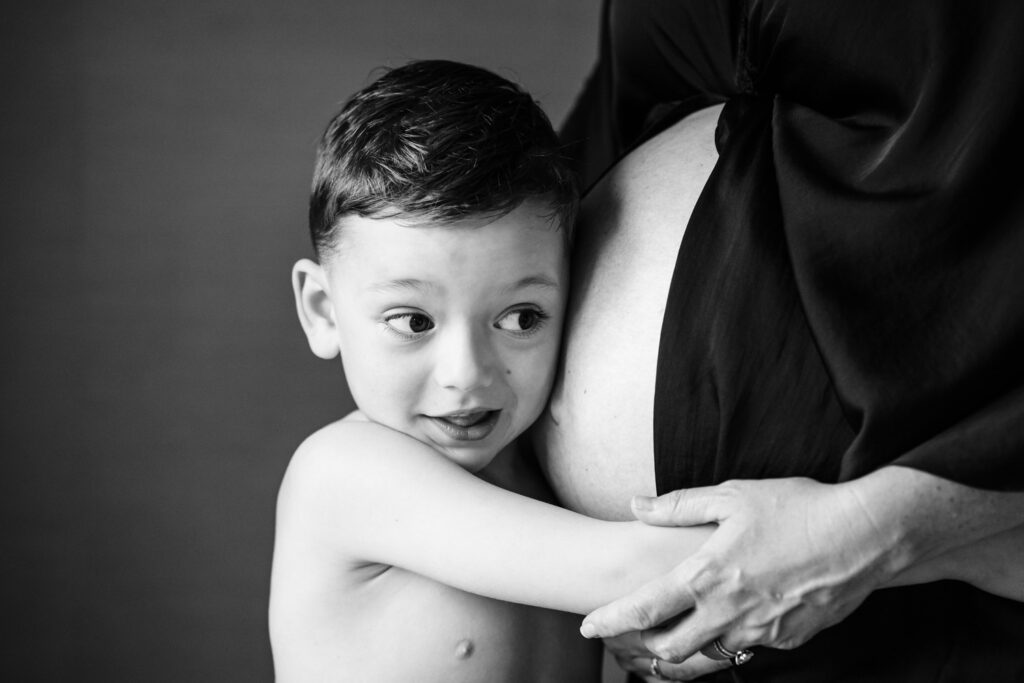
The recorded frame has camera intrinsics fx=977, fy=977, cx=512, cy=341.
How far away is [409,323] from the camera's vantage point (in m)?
0.87

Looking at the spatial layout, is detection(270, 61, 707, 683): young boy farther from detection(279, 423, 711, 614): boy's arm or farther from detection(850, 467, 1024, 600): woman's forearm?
detection(850, 467, 1024, 600): woman's forearm

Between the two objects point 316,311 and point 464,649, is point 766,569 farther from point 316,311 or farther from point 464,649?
point 316,311

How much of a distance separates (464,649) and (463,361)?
270 millimetres

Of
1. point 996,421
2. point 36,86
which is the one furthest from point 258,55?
point 996,421

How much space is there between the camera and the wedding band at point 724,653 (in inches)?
30.8

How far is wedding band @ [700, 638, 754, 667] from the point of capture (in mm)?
781

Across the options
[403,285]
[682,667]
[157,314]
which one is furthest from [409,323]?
[157,314]

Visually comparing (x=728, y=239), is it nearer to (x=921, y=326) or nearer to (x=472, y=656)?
(x=921, y=326)

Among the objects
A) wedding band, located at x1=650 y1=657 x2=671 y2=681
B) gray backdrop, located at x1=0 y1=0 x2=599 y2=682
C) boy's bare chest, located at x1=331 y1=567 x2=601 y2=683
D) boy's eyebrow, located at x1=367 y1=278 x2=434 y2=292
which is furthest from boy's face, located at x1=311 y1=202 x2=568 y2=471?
gray backdrop, located at x1=0 y1=0 x2=599 y2=682

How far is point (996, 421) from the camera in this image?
0.68 meters

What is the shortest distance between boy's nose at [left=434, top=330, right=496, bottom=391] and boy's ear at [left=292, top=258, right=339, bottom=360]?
0.55ft

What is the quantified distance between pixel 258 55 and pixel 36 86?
0.36 meters

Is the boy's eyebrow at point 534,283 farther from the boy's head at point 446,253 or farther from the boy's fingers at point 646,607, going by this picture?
the boy's fingers at point 646,607

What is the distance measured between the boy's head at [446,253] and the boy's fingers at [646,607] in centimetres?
22
